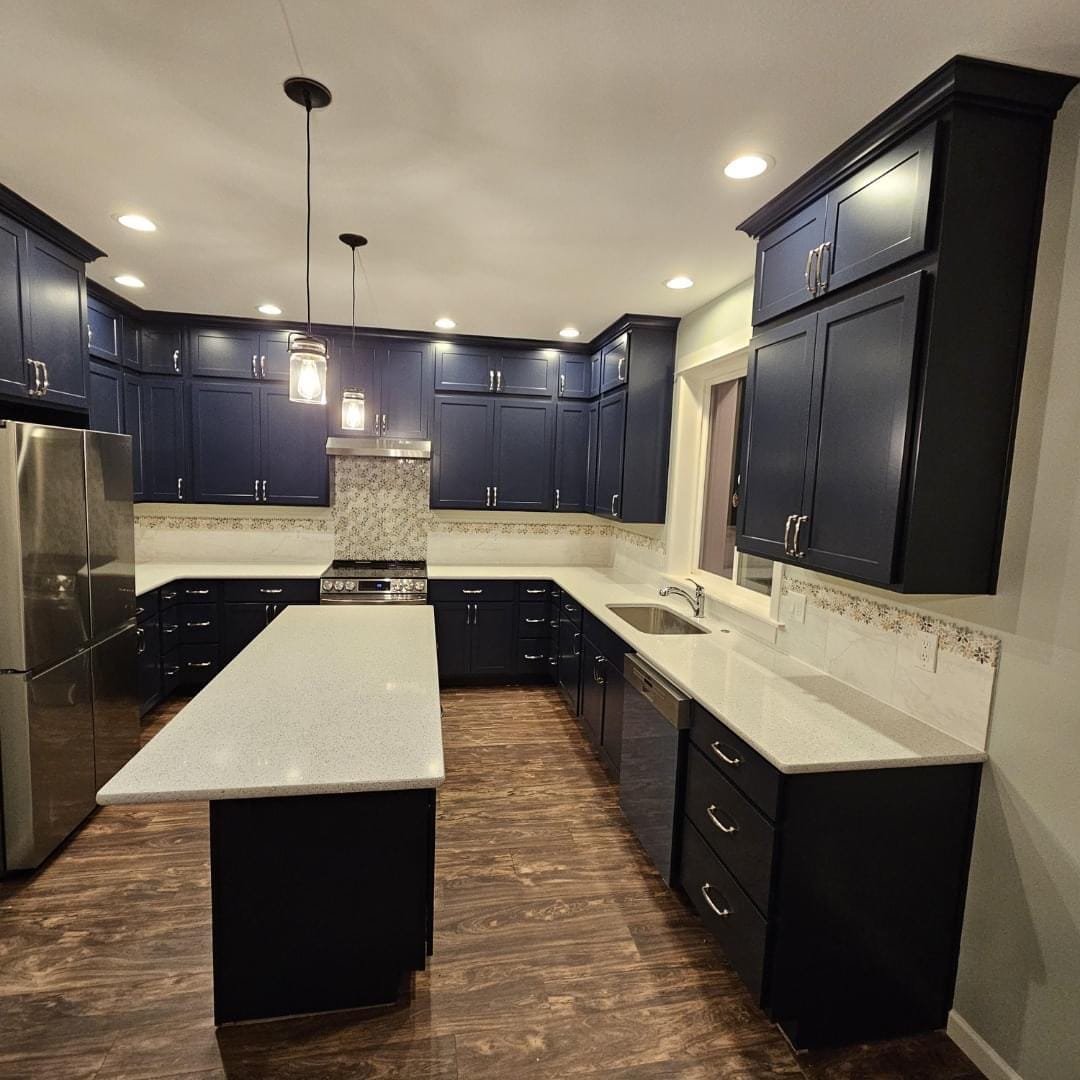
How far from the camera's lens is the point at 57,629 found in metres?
2.43

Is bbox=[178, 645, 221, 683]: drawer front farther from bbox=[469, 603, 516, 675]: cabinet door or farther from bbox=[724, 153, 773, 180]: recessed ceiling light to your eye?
bbox=[724, 153, 773, 180]: recessed ceiling light

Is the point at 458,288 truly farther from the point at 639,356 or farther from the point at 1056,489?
the point at 1056,489

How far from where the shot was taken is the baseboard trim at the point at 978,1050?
1.60 m

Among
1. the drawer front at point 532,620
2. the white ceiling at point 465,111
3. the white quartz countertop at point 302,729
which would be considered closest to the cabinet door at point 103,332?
the white ceiling at point 465,111

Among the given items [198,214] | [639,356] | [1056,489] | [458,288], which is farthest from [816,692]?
[198,214]

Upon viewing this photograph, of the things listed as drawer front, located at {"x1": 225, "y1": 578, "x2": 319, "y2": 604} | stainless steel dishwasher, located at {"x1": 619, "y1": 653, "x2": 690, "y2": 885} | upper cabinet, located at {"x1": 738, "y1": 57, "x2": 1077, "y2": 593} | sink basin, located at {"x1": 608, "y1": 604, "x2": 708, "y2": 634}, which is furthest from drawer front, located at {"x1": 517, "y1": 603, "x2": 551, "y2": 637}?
upper cabinet, located at {"x1": 738, "y1": 57, "x2": 1077, "y2": 593}

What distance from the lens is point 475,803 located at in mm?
2936

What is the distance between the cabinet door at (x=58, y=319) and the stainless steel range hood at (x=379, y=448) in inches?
58.8

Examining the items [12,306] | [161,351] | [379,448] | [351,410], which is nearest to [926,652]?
[351,410]

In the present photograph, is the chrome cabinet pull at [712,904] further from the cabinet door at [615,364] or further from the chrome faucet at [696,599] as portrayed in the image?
the cabinet door at [615,364]

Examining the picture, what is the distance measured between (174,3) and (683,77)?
117 cm

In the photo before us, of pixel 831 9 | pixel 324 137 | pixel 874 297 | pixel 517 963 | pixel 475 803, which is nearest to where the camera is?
pixel 831 9

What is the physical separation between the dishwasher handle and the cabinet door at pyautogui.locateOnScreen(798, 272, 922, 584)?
0.66 m

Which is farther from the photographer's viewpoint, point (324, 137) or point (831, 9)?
point (324, 137)
